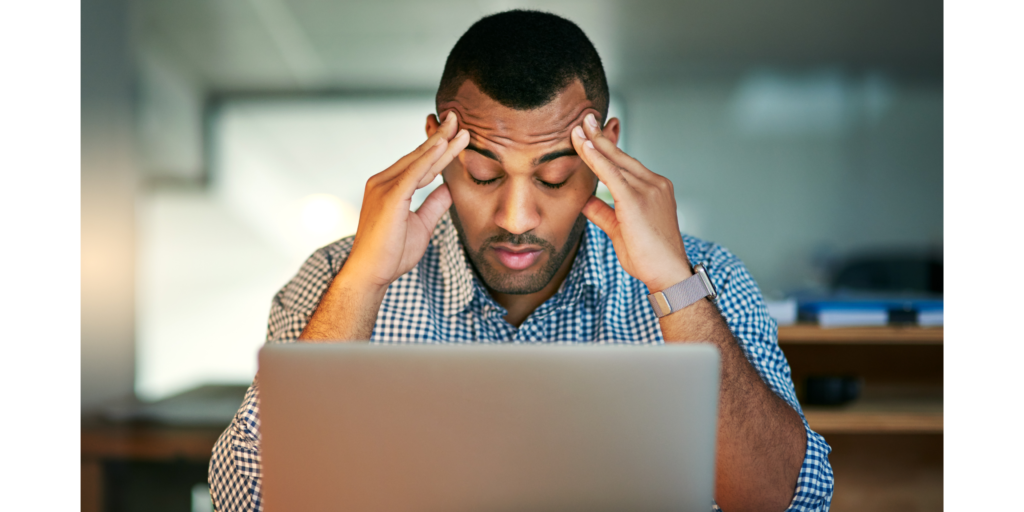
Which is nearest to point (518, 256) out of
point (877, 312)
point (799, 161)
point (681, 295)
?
point (681, 295)

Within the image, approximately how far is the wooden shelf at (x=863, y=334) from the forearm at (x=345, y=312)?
1.54 metres

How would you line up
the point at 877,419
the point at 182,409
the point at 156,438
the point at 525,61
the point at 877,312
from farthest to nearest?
1. the point at 182,409
2. the point at 156,438
3. the point at 877,312
4. the point at 877,419
5. the point at 525,61

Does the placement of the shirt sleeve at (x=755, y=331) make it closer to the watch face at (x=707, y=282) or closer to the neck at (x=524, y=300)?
the watch face at (x=707, y=282)

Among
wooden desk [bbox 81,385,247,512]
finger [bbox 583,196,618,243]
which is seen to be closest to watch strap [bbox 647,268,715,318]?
finger [bbox 583,196,618,243]

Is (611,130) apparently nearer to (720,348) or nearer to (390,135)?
(720,348)

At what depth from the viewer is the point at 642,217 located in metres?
1.18

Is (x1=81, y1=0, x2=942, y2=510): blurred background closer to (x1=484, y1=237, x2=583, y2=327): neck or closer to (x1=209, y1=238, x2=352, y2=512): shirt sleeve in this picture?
(x1=484, y1=237, x2=583, y2=327): neck

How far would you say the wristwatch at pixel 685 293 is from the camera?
3.68 feet

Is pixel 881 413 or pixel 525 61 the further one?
pixel 881 413

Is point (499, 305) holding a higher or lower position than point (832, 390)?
higher

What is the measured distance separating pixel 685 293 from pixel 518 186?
14.9 inches

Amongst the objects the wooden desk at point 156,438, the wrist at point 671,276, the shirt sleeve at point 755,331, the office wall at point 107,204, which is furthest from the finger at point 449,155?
the office wall at point 107,204

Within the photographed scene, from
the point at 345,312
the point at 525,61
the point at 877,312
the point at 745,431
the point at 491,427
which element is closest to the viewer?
the point at 491,427
